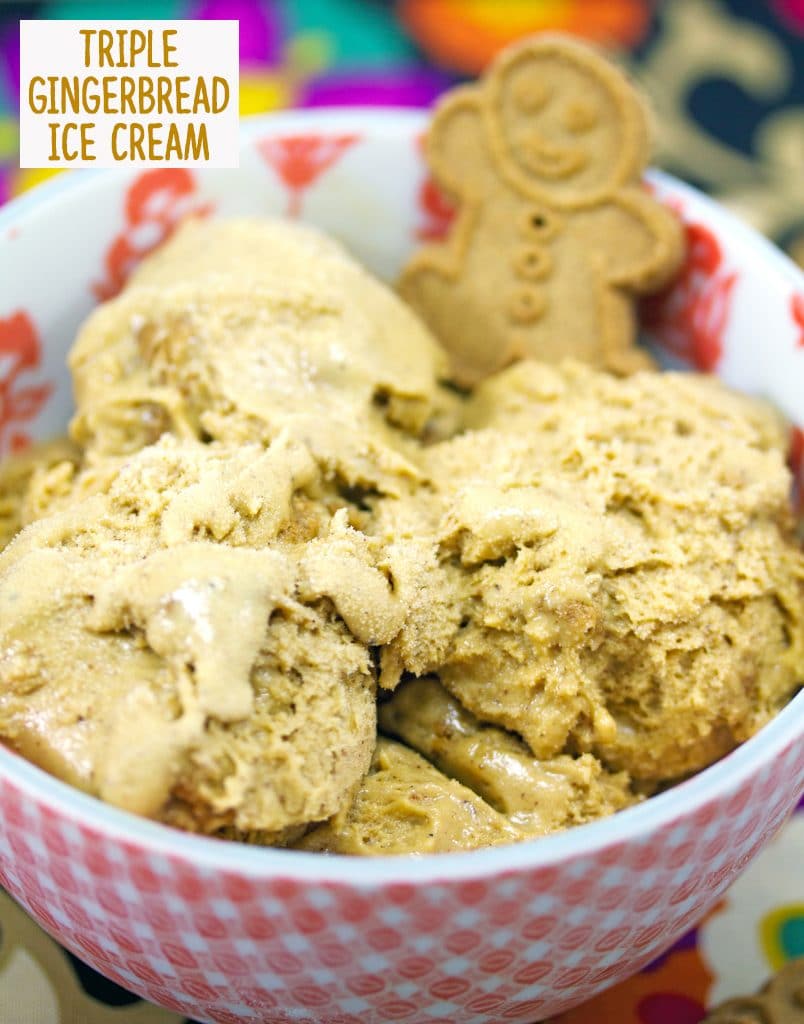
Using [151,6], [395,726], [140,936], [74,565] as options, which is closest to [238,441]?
[74,565]

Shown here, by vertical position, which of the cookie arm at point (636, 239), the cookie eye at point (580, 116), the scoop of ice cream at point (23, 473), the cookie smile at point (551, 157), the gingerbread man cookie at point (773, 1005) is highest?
the cookie eye at point (580, 116)

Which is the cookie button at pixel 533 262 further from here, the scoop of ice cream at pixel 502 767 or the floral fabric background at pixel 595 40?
the floral fabric background at pixel 595 40

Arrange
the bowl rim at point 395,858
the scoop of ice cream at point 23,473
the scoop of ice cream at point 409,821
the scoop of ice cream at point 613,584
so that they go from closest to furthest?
the bowl rim at point 395,858 < the scoop of ice cream at point 409,821 < the scoop of ice cream at point 613,584 < the scoop of ice cream at point 23,473

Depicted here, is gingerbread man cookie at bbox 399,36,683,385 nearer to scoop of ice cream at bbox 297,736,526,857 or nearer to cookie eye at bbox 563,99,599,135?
cookie eye at bbox 563,99,599,135

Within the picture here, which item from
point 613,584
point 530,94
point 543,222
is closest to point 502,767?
point 613,584

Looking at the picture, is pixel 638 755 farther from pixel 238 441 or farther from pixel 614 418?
pixel 238 441

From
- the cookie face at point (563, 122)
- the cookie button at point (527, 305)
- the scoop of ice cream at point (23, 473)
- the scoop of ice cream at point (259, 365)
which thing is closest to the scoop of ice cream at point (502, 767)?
the scoop of ice cream at point (259, 365)
